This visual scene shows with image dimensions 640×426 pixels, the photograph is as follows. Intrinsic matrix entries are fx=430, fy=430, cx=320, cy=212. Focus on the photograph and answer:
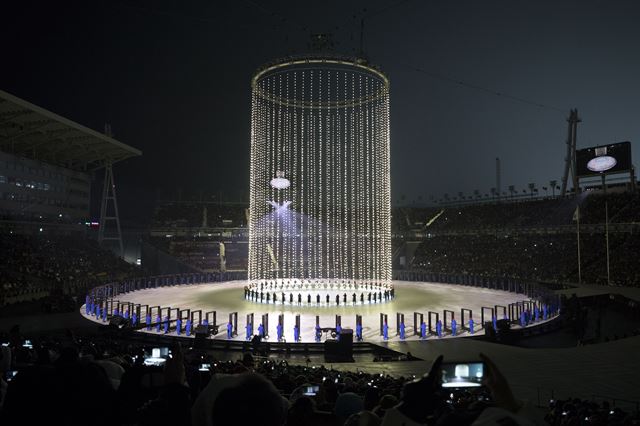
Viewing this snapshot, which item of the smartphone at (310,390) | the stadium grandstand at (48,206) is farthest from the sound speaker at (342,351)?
the stadium grandstand at (48,206)

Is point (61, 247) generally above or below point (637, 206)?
below

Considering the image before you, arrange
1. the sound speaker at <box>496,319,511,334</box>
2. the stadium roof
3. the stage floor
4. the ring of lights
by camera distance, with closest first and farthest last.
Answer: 1. the sound speaker at <box>496,319,511,334</box>
2. the stage floor
3. the ring of lights
4. the stadium roof

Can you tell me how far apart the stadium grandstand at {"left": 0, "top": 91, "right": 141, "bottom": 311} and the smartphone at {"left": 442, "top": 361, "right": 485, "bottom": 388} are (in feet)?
79.1

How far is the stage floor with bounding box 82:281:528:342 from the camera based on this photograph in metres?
20.3

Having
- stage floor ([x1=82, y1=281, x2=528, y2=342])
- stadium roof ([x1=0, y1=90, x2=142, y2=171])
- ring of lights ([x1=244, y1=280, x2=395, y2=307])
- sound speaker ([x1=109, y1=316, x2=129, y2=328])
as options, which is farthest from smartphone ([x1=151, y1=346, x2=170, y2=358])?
stadium roof ([x1=0, y1=90, x2=142, y2=171])

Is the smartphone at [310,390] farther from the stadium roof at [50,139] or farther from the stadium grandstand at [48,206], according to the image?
the stadium roof at [50,139]

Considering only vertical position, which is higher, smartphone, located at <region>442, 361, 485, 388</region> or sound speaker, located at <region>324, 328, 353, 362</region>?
smartphone, located at <region>442, 361, 485, 388</region>

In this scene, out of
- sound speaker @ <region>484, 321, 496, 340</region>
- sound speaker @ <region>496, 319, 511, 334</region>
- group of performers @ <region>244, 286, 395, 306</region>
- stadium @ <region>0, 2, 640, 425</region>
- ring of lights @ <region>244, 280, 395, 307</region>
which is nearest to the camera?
stadium @ <region>0, 2, 640, 425</region>

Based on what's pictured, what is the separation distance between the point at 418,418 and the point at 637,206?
49603 millimetres

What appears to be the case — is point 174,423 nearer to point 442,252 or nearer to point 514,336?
point 514,336

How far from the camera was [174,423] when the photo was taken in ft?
6.72

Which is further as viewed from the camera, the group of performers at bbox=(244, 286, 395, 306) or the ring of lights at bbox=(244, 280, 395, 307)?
the ring of lights at bbox=(244, 280, 395, 307)

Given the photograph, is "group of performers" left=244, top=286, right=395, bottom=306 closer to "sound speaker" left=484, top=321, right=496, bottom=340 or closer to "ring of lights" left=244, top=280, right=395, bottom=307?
"ring of lights" left=244, top=280, right=395, bottom=307

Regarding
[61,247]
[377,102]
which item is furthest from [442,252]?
[61,247]
